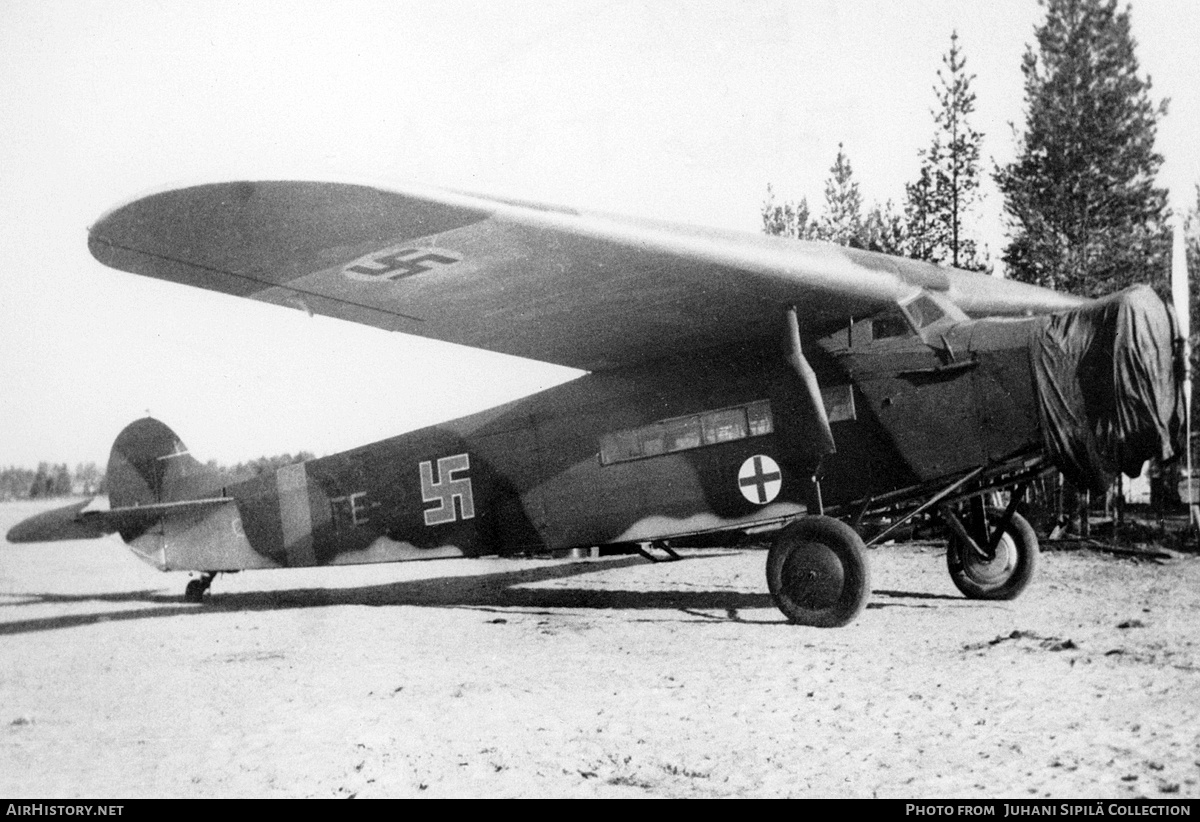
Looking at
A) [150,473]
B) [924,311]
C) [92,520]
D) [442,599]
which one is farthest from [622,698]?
[150,473]

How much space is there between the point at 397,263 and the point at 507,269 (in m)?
0.72

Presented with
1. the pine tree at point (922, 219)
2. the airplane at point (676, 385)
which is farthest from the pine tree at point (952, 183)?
the airplane at point (676, 385)

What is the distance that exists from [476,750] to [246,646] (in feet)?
12.7

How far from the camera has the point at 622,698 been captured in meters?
4.43

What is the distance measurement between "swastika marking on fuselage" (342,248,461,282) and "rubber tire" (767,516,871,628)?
3.20 meters

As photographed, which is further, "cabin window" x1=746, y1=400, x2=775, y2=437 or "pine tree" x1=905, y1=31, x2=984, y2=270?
"pine tree" x1=905, y1=31, x2=984, y2=270

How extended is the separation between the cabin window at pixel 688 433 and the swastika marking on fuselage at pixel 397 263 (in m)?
2.58

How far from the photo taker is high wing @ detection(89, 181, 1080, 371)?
4543mm

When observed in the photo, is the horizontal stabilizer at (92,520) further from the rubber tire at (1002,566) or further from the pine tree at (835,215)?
the pine tree at (835,215)

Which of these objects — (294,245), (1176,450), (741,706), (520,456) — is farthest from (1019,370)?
(294,245)

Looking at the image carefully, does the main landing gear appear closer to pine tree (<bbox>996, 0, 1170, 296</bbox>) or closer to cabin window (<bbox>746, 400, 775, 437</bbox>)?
cabin window (<bbox>746, 400, 775, 437</bbox>)

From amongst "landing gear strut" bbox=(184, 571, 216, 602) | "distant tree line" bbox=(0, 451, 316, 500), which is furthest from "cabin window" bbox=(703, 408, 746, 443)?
"landing gear strut" bbox=(184, 571, 216, 602)

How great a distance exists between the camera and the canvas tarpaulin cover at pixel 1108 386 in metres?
5.51

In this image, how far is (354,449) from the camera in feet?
28.8
